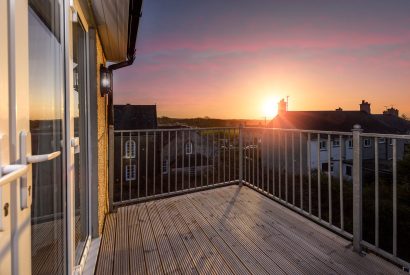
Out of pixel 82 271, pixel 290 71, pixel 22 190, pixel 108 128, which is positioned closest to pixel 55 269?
pixel 22 190

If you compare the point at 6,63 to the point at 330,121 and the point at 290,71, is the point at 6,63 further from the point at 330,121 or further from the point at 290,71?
the point at 330,121

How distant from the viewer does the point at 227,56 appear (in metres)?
10.1

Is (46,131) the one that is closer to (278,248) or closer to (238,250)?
(238,250)

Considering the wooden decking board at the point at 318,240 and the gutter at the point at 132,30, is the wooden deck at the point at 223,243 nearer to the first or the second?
the wooden decking board at the point at 318,240

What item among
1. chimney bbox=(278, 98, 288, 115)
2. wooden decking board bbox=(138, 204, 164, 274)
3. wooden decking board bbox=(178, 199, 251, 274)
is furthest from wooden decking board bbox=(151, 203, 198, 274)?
chimney bbox=(278, 98, 288, 115)

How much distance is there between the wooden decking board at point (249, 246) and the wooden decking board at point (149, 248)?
75 cm

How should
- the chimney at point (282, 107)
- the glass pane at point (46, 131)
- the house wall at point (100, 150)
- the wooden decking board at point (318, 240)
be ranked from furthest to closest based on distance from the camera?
1. the chimney at point (282, 107)
2. the house wall at point (100, 150)
3. the wooden decking board at point (318, 240)
4. the glass pane at point (46, 131)

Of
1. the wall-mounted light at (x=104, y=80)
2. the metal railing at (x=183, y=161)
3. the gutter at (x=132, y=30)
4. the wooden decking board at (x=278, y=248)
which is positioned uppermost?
the gutter at (x=132, y=30)

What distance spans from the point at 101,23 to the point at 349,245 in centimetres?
317

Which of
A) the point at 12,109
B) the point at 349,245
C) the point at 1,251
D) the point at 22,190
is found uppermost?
the point at 12,109

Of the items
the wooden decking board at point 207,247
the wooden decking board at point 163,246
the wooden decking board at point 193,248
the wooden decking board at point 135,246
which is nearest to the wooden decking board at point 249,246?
the wooden decking board at point 207,247

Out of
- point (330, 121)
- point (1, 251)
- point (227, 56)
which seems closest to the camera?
point (1, 251)

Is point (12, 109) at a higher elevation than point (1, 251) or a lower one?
higher

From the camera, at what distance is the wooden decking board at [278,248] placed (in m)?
2.01
